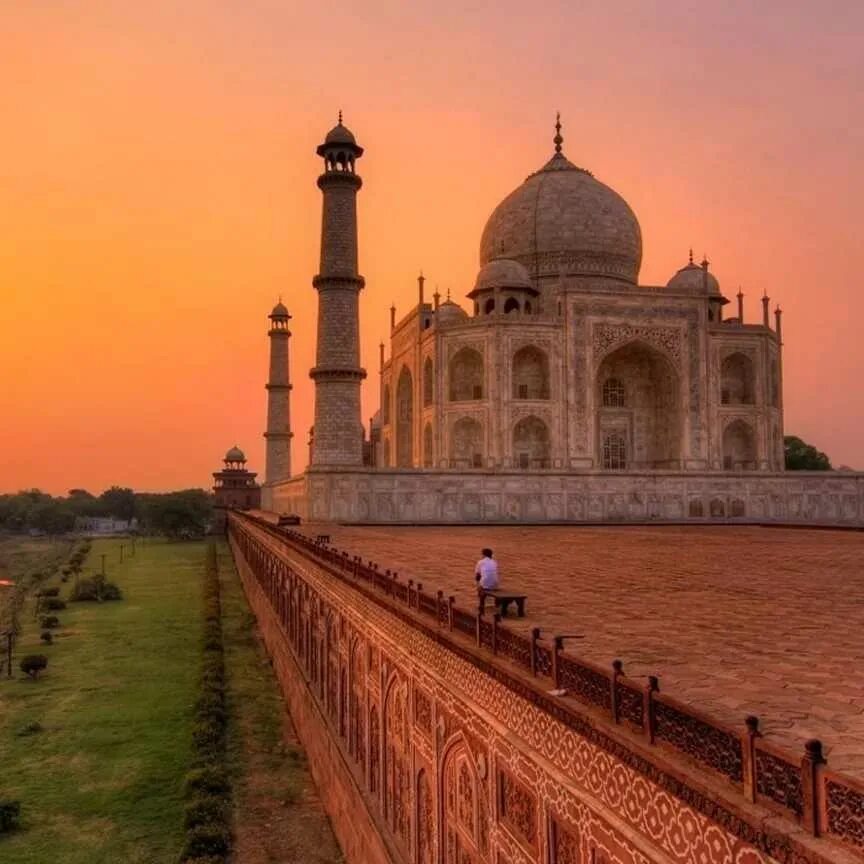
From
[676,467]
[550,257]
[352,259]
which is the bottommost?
[676,467]

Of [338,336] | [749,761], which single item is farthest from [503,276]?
[749,761]

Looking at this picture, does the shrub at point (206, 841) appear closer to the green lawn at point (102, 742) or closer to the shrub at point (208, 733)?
the green lawn at point (102, 742)

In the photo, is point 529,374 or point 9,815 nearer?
point 9,815

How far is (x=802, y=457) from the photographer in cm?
5106

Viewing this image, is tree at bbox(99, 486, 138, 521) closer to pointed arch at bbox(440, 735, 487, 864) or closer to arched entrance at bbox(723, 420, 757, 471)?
arched entrance at bbox(723, 420, 757, 471)

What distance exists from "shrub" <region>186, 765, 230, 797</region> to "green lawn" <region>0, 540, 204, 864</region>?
0.28m

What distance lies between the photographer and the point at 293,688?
15555 millimetres

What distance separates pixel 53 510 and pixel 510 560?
92758mm

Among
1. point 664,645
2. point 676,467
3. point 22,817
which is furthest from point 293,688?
point 676,467

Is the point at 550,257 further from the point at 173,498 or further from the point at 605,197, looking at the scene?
the point at 173,498

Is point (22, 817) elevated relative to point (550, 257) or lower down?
lower down

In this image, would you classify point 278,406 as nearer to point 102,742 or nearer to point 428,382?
point 428,382

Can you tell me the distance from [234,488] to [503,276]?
123 ft

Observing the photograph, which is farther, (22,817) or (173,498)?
(173,498)
